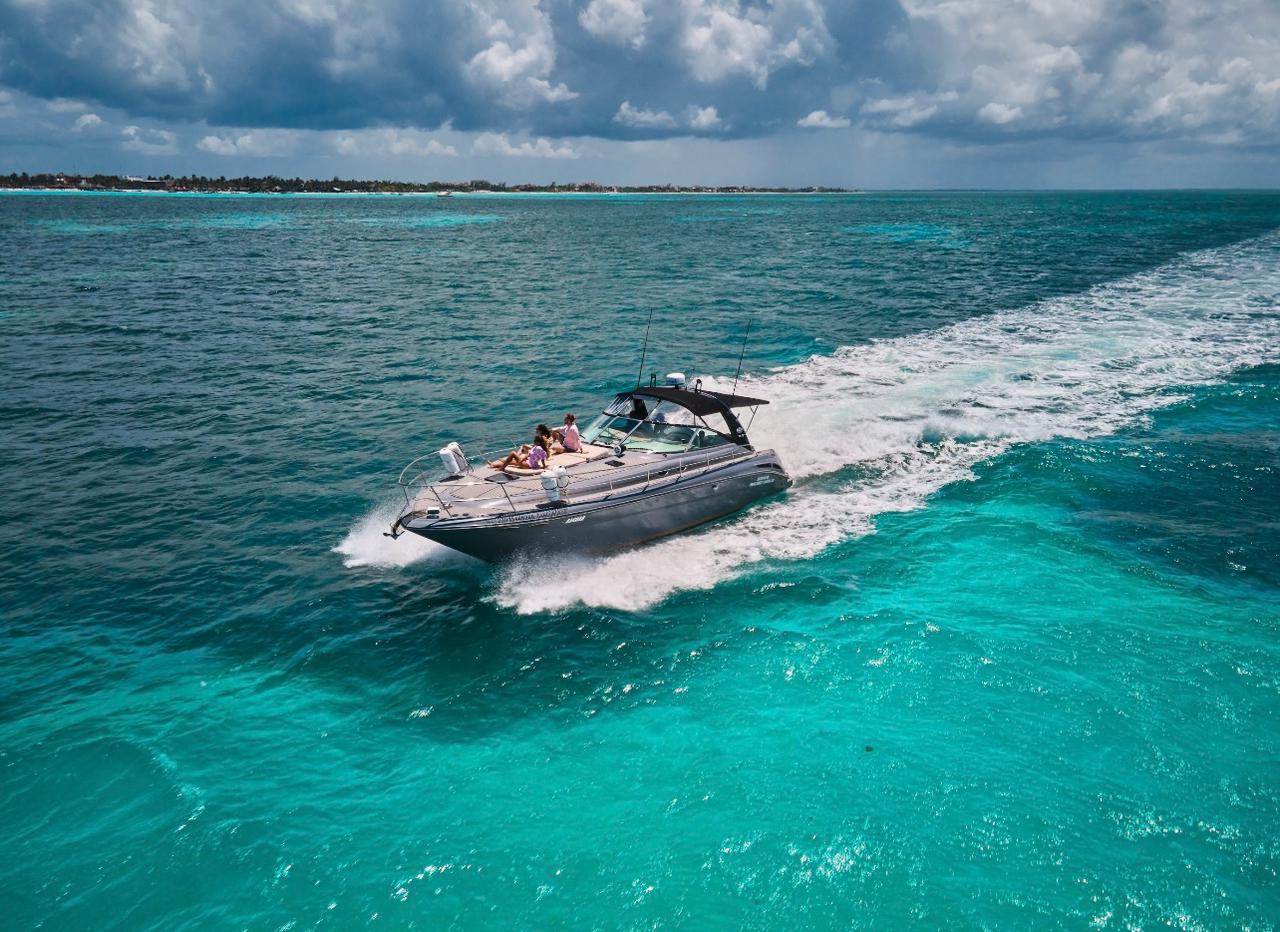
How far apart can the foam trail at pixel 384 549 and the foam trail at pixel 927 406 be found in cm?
211

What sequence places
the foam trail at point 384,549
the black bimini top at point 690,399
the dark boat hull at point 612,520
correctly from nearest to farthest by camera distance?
the dark boat hull at point 612,520
the foam trail at point 384,549
the black bimini top at point 690,399

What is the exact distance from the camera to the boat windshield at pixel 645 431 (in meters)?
18.5

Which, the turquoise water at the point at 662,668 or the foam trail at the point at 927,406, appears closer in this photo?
Result: the turquoise water at the point at 662,668

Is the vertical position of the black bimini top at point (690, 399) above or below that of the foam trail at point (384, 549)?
above

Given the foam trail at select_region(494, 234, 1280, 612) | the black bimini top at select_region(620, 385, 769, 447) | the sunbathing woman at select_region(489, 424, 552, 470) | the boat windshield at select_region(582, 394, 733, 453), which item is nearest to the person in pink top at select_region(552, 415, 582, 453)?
the sunbathing woman at select_region(489, 424, 552, 470)

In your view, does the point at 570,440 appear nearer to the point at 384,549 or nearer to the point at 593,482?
the point at 593,482

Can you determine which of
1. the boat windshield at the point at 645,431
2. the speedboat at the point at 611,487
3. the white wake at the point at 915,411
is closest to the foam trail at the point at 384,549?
the white wake at the point at 915,411

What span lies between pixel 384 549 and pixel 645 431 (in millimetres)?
6583

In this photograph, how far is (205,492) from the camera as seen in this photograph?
67.3ft

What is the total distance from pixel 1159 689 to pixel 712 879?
795 centimetres

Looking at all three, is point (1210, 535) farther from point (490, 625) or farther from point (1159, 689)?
point (490, 625)

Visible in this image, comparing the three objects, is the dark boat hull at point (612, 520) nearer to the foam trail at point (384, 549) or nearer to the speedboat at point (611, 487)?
the speedboat at point (611, 487)

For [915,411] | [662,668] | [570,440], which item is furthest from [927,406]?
[662,668]

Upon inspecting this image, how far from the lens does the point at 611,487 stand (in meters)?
16.4
